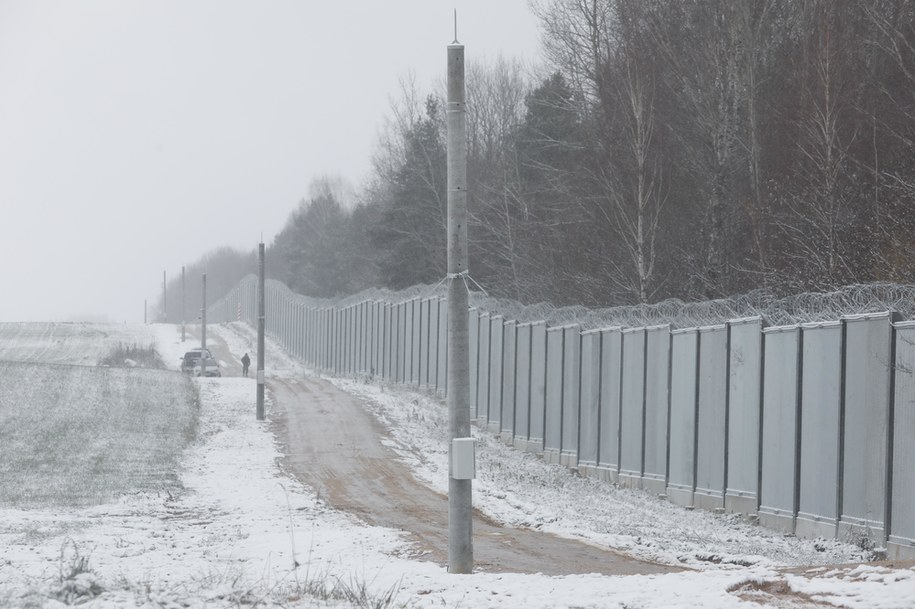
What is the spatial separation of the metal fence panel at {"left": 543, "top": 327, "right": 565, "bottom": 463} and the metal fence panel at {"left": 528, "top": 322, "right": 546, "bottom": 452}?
1.19ft

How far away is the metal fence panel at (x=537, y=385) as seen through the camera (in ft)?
104

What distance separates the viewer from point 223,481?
25.5 m

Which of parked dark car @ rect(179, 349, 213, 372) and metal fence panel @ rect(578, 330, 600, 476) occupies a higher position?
metal fence panel @ rect(578, 330, 600, 476)

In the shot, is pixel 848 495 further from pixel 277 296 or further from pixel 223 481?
pixel 277 296

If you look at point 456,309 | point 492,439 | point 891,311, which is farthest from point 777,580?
point 492,439

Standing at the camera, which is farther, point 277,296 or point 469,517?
point 277,296

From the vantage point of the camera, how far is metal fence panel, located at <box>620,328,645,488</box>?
995 inches

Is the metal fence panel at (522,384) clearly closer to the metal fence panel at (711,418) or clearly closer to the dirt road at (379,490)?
the dirt road at (379,490)

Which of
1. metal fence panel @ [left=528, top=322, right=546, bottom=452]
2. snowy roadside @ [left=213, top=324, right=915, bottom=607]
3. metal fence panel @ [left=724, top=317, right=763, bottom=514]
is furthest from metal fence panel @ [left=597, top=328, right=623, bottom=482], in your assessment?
metal fence panel @ [left=724, top=317, right=763, bottom=514]

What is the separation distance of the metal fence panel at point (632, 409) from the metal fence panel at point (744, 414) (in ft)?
13.8

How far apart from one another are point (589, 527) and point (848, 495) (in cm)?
380

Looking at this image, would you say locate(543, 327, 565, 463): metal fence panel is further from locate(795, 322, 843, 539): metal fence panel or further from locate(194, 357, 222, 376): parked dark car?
locate(194, 357, 222, 376): parked dark car

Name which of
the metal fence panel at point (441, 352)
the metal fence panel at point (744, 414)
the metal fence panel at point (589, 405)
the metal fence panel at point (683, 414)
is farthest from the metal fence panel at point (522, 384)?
the metal fence panel at point (744, 414)

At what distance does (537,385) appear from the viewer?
32.1 meters
